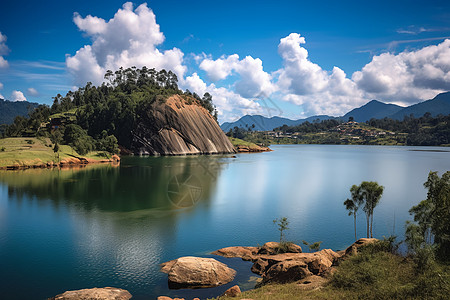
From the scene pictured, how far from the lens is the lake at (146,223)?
20.9 m

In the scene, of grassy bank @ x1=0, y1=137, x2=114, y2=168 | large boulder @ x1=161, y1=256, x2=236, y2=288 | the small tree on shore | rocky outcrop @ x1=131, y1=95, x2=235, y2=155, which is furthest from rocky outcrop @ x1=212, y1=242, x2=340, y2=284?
rocky outcrop @ x1=131, y1=95, x2=235, y2=155

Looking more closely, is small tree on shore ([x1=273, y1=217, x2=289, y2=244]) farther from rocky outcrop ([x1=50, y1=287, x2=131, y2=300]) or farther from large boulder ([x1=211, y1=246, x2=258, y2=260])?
rocky outcrop ([x1=50, y1=287, x2=131, y2=300])

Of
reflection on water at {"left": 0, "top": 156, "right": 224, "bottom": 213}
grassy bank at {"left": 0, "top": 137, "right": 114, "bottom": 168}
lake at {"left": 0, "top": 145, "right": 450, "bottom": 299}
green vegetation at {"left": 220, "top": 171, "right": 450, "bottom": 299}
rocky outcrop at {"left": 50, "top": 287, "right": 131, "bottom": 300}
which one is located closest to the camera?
green vegetation at {"left": 220, "top": 171, "right": 450, "bottom": 299}

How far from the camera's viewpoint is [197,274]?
20.2m

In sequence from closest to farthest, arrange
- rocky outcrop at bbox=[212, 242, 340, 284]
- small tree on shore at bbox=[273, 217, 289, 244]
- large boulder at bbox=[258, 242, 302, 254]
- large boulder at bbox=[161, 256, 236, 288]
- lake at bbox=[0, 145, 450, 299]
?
1. rocky outcrop at bbox=[212, 242, 340, 284]
2. large boulder at bbox=[161, 256, 236, 288]
3. lake at bbox=[0, 145, 450, 299]
4. large boulder at bbox=[258, 242, 302, 254]
5. small tree on shore at bbox=[273, 217, 289, 244]

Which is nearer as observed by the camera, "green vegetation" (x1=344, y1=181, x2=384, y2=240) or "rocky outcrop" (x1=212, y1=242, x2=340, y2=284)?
"rocky outcrop" (x1=212, y1=242, x2=340, y2=284)

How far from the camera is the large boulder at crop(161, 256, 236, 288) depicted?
64.6 feet

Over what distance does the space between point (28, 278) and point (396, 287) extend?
22905 millimetres

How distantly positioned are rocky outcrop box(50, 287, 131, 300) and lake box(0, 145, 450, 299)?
120 centimetres

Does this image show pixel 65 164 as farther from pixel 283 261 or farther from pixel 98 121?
pixel 283 261

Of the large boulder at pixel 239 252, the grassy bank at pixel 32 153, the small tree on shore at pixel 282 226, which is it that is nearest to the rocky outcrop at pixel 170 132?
the grassy bank at pixel 32 153

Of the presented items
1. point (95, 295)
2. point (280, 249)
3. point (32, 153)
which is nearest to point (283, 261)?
point (280, 249)

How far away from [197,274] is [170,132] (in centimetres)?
11640

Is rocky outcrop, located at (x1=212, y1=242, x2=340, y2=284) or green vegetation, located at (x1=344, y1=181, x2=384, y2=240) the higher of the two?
green vegetation, located at (x1=344, y1=181, x2=384, y2=240)
